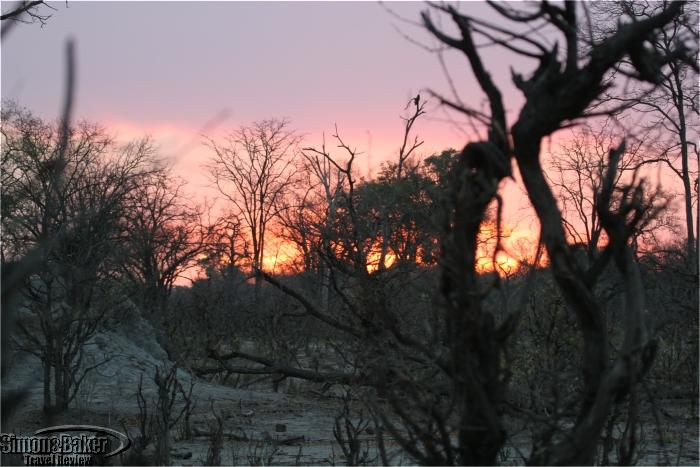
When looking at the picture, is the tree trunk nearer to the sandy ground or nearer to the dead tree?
the sandy ground

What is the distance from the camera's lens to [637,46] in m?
2.85

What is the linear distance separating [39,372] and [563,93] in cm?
1288

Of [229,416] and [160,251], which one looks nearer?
[229,416]

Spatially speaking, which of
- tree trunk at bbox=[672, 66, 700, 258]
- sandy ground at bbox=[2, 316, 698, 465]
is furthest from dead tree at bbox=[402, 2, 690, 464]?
tree trunk at bbox=[672, 66, 700, 258]

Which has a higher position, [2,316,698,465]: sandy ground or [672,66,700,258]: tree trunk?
[672,66,700,258]: tree trunk

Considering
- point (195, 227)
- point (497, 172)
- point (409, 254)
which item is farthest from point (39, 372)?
point (195, 227)

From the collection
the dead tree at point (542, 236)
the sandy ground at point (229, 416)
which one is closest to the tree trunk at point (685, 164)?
the sandy ground at point (229, 416)

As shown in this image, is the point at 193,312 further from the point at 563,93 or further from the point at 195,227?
the point at 563,93

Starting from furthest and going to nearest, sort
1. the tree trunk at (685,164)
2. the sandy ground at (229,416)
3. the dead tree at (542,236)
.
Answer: the tree trunk at (685,164) < the sandy ground at (229,416) < the dead tree at (542,236)

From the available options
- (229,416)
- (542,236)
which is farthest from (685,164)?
(542,236)

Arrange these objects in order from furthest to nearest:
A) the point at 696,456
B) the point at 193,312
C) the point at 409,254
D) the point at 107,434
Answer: the point at 193,312
the point at 409,254
the point at 696,456
the point at 107,434

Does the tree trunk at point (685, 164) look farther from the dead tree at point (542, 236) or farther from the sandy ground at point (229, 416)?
the dead tree at point (542, 236)

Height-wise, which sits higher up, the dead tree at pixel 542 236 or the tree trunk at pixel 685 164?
Answer: the tree trunk at pixel 685 164

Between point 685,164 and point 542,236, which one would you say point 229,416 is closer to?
point 542,236
